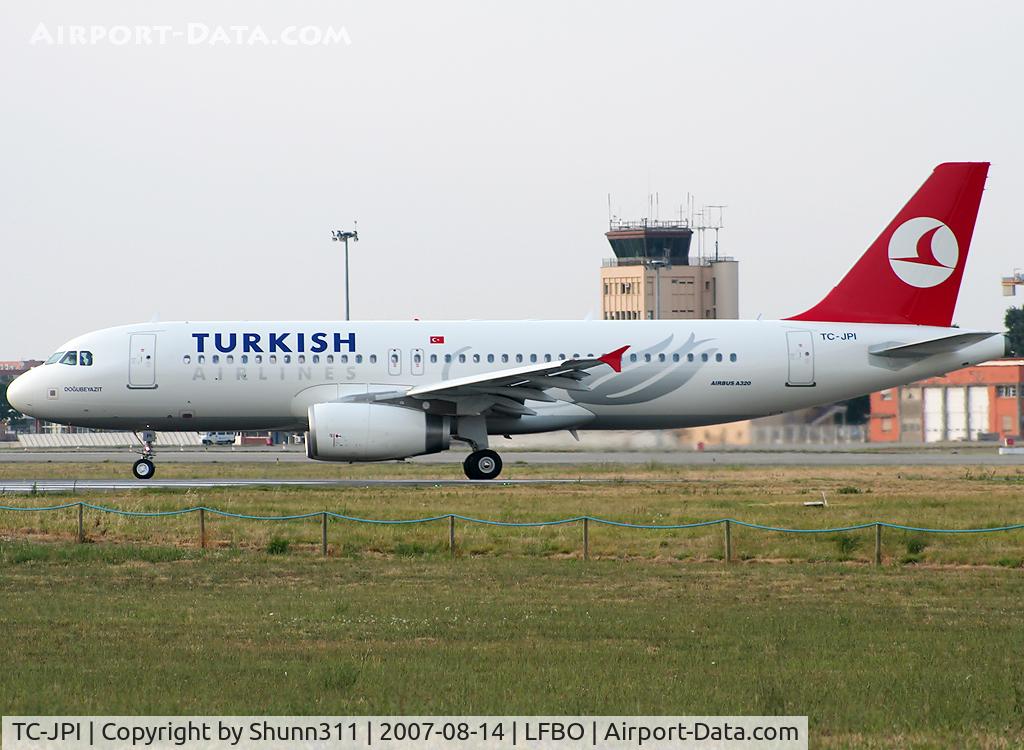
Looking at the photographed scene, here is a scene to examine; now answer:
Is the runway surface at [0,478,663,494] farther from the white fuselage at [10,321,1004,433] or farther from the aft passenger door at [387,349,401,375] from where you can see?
the aft passenger door at [387,349,401,375]

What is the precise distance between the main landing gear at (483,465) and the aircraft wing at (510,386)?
1.25 meters

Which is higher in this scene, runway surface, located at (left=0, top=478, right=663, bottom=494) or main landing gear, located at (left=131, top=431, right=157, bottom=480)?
main landing gear, located at (left=131, top=431, right=157, bottom=480)

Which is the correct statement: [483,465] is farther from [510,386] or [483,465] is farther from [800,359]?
[800,359]

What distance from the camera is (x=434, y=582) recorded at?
A: 20625 mm

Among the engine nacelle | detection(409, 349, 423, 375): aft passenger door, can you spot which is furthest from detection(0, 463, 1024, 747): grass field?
detection(409, 349, 423, 375): aft passenger door

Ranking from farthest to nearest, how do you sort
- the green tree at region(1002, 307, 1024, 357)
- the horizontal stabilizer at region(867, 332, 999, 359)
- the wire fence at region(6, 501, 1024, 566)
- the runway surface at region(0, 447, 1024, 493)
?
the green tree at region(1002, 307, 1024, 357) → the horizontal stabilizer at region(867, 332, 999, 359) → the runway surface at region(0, 447, 1024, 493) → the wire fence at region(6, 501, 1024, 566)

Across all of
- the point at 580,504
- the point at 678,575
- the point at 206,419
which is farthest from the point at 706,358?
the point at 678,575

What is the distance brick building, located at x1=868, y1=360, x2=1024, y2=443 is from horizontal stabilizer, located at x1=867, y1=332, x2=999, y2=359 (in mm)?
24160

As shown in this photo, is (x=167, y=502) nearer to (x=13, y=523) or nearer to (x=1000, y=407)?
(x=13, y=523)

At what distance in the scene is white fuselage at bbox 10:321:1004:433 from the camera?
37375 mm

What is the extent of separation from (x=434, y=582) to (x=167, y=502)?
1182cm
